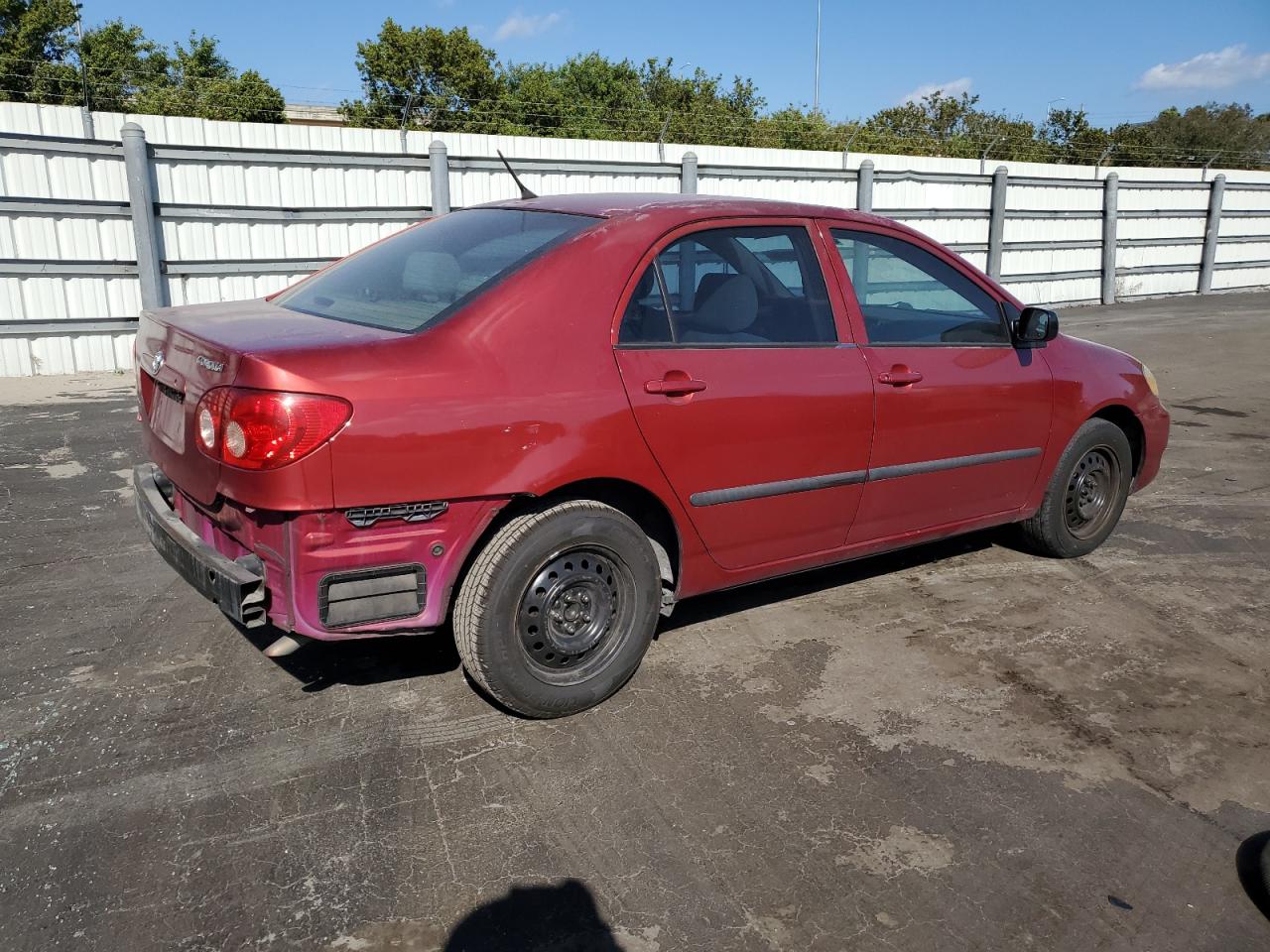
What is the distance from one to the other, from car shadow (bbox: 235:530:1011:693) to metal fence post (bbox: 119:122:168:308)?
728 centimetres

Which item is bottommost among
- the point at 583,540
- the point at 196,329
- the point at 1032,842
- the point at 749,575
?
the point at 1032,842

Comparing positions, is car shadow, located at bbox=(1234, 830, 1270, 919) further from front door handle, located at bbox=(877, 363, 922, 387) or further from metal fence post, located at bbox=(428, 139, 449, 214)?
metal fence post, located at bbox=(428, 139, 449, 214)

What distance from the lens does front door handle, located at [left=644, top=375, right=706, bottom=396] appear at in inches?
134

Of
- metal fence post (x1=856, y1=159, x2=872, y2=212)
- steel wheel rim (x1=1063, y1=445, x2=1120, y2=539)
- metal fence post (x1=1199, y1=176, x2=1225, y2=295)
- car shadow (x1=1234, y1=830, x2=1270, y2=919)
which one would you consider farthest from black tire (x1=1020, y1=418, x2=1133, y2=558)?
metal fence post (x1=1199, y1=176, x2=1225, y2=295)

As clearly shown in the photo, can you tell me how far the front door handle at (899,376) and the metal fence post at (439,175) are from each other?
8.46 m

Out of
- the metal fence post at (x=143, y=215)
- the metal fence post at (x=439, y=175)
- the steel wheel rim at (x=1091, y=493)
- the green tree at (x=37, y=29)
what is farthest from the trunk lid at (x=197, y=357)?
the green tree at (x=37, y=29)

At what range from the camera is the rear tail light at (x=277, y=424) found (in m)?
2.83

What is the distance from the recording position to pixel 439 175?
11.5 m

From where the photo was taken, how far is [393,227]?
1159 cm

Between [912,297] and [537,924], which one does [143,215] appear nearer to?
[912,297]

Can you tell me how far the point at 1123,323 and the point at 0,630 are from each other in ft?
51.5

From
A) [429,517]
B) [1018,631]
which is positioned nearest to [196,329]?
[429,517]

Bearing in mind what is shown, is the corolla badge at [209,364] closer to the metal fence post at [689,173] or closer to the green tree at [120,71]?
the metal fence post at [689,173]

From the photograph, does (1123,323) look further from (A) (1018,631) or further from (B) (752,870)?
(B) (752,870)
